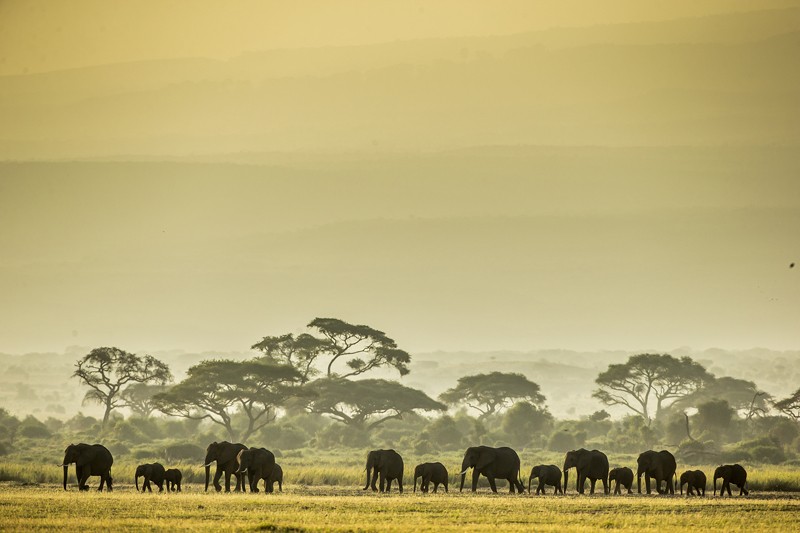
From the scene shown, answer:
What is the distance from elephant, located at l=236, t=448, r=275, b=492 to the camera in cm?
5025

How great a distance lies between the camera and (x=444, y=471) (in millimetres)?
51875

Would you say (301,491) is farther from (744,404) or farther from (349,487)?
(744,404)

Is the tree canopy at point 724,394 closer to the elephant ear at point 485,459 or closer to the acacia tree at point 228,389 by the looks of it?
the acacia tree at point 228,389

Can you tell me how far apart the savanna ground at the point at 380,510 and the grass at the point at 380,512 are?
0.10 feet

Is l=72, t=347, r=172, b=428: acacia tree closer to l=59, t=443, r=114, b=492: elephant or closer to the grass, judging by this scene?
l=59, t=443, r=114, b=492: elephant

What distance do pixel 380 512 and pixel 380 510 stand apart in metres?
0.69

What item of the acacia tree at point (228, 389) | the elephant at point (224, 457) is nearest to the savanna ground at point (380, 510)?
the elephant at point (224, 457)

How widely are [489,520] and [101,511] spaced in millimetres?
11916

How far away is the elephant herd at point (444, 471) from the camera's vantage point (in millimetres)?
49719

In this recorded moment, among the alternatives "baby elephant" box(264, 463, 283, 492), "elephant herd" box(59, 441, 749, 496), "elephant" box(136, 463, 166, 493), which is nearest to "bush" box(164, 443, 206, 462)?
"elephant herd" box(59, 441, 749, 496)

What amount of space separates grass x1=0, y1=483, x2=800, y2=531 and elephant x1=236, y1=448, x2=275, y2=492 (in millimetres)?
2363

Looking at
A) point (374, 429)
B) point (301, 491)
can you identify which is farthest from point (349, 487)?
point (374, 429)

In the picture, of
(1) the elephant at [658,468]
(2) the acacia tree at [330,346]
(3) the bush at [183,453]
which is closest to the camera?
(1) the elephant at [658,468]

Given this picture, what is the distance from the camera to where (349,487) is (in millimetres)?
55438
